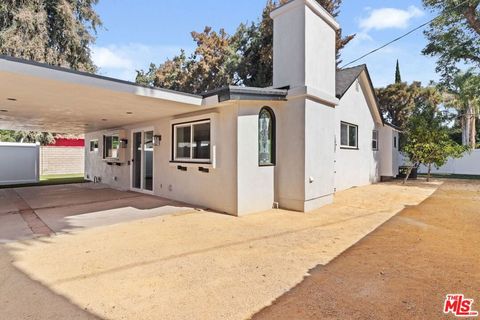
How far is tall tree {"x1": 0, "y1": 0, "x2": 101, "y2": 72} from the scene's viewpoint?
50.9 ft

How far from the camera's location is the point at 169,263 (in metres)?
3.68

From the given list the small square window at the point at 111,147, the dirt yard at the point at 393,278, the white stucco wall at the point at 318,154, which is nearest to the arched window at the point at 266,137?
the white stucco wall at the point at 318,154

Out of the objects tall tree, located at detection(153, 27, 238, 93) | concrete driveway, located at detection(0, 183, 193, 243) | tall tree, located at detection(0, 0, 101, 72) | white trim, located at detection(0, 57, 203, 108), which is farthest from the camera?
tall tree, located at detection(153, 27, 238, 93)

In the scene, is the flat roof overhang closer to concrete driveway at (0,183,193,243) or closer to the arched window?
the arched window

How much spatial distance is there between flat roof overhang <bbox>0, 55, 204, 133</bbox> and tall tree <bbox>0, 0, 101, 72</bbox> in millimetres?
10323

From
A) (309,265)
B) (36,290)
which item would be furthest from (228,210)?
(36,290)

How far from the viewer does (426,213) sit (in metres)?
6.69

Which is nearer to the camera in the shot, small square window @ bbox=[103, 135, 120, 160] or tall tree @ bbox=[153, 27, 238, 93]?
small square window @ bbox=[103, 135, 120, 160]

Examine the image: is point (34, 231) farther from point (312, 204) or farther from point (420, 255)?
point (420, 255)

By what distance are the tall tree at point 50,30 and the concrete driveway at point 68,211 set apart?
35.3 feet

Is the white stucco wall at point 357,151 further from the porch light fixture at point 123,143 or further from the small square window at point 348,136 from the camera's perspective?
the porch light fixture at point 123,143

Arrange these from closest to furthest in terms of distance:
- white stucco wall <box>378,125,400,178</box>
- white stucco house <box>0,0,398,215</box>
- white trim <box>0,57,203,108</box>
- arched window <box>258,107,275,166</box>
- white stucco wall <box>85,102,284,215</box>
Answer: white trim <box>0,57,203,108</box> < white stucco house <box>0,0,398,215</box> < white stucco wall <box>85,102,284,215</box> < arched window <box>258,107,275,166</box> < white stucco wall <box>378,125,400,178</box>

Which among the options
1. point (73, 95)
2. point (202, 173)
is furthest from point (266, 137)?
point (73, 95)

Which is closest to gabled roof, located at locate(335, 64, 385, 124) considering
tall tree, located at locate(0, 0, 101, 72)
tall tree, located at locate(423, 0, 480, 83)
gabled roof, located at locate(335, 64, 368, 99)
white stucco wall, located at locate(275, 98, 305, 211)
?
gabled roof, located at locate(335, 64, 368, 99)
